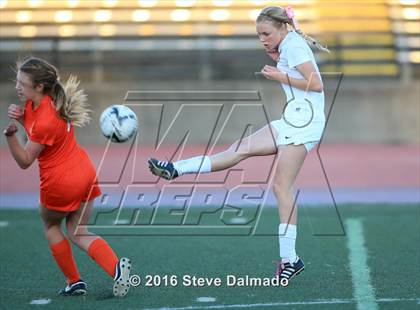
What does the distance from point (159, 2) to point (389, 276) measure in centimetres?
1265

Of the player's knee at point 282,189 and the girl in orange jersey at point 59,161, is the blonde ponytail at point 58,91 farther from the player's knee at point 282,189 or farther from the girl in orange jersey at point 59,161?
the player's knee at point 282,189

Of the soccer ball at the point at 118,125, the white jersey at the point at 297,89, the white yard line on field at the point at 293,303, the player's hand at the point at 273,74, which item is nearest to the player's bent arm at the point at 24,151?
the soccer ball at the point at 118,125

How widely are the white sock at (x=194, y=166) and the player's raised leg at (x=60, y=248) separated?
83 centimetres

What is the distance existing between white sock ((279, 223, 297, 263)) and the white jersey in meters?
0.65

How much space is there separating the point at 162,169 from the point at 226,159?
0.46 meters

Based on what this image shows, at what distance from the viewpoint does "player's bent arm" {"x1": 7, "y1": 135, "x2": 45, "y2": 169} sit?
4930 millimetres

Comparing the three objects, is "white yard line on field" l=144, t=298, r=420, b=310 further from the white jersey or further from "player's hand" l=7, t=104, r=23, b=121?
"player's hand" l=7, t=104, r=23, b=121

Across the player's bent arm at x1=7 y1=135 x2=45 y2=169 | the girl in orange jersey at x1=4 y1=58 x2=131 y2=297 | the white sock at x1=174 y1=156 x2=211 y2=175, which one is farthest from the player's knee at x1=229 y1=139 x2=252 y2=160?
the player's bent arm at x1=7 y1=135 x2=45 y2=169

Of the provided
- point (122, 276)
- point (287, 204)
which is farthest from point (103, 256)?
point (287, 204)

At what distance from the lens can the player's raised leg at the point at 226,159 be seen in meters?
5.55

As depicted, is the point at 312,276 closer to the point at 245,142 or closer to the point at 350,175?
the point at 245,142

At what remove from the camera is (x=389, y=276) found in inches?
230

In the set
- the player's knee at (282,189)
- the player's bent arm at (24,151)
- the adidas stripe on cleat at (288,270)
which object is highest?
the player's knee at (282,189)

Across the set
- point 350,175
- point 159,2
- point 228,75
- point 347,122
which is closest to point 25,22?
point 159,2
